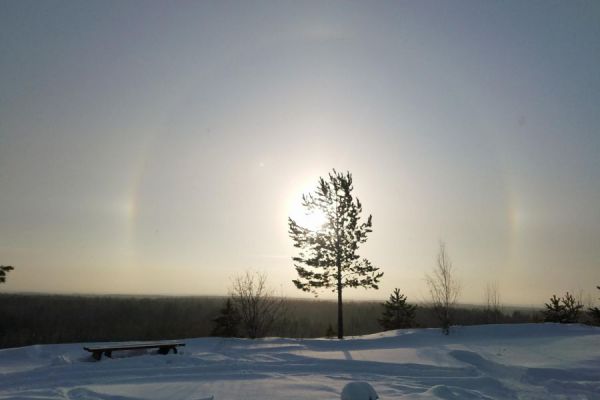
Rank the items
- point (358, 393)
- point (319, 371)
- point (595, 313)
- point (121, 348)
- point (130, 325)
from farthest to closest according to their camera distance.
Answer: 1. point (130, 325)
2. point (595, 313)
3. point (121, 348)
4. point (319, 371)
5. point (358, 393)

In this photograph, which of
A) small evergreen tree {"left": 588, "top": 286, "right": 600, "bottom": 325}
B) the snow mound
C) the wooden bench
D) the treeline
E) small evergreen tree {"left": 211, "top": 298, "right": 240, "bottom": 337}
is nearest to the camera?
the snow mound

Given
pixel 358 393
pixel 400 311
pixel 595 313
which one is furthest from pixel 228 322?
pixel 358 393

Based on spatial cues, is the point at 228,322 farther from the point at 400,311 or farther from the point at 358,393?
the point at 358,393

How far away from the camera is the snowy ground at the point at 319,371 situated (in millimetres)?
8031

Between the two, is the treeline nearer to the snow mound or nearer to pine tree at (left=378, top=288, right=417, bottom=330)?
pine tree at (left=378, top=288, right=417, bottom=330)

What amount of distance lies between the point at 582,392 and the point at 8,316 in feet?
202

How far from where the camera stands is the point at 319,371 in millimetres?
10648

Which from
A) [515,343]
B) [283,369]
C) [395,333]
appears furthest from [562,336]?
[283,369]

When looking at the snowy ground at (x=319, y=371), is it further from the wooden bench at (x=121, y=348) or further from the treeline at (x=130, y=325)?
the treeline at (x=130, y=325)

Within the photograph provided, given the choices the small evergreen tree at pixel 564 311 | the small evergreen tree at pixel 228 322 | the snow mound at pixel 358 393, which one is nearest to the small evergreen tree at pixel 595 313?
the small evergreen tree at pixel 564 311

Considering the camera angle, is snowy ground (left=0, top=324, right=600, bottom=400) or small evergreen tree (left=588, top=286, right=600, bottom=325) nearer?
snowy ground (left=0, top=324, right=600, bottom=400)

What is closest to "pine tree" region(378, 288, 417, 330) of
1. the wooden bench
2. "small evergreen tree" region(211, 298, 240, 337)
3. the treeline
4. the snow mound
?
the treeline

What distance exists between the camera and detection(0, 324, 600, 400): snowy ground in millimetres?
8031

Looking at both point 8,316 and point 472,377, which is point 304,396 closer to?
point 472,377
